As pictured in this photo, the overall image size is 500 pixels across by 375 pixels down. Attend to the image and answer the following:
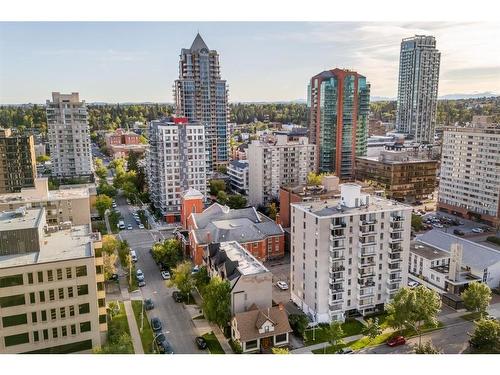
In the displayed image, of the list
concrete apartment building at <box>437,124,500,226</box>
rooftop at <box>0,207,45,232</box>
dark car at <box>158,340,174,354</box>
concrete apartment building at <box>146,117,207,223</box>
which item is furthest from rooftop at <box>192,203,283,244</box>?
concrete apartment building at <box>437,124,500,226</box>

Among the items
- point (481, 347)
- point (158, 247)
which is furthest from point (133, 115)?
point (481, 347)

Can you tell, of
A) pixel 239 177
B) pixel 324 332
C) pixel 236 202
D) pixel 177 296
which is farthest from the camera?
pixel 239 177

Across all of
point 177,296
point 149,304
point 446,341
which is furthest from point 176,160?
point 446,341

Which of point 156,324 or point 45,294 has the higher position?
point 45,294

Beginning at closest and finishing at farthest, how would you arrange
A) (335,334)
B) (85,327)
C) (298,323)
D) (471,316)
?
(85,327), (335,334), (298,323), (471,316)

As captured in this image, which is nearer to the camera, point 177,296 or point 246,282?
point 246,282

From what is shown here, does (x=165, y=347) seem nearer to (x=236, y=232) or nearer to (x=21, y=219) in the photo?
(x=21, y=219)
